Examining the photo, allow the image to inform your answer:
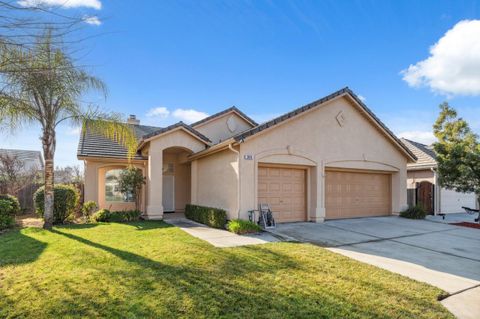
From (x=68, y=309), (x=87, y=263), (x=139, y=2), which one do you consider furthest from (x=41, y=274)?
(x=139, y=2)

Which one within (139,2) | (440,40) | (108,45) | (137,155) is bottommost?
(137,155)

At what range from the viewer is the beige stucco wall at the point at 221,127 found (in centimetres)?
1939

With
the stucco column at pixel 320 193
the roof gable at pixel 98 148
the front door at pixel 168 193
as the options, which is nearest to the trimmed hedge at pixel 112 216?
the roof gable at pixel 98 148

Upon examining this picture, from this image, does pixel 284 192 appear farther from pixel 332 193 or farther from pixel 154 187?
pixel 154 187

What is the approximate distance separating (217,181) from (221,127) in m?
7.12

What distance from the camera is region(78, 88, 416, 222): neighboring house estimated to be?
492 inches

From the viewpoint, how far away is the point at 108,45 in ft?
15.6

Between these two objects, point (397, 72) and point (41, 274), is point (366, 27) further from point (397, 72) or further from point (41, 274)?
point (41, 274)

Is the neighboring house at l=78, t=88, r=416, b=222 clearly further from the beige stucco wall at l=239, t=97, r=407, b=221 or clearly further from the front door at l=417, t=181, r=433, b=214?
the front door at l=417, t=181, r=433, b=214

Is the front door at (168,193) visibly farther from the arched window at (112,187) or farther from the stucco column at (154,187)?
the stucco column at (154,187)

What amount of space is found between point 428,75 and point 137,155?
53.9 feet

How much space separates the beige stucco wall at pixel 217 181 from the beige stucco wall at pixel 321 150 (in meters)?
0.64

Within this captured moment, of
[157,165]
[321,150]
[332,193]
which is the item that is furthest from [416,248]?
[157,165]

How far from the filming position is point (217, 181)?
1370cm
